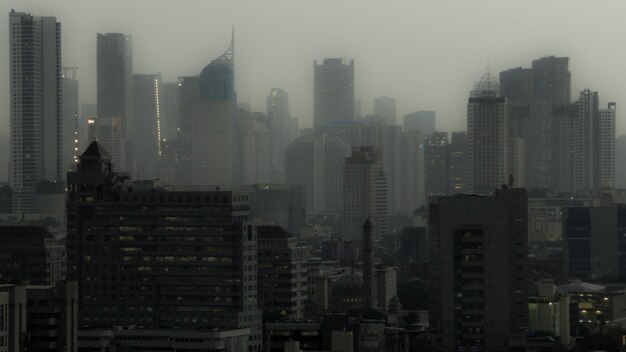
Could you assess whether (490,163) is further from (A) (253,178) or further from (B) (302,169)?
(A) (253,178)

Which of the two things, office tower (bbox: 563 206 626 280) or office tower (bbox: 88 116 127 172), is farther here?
office tower (bbox: 88 116 127 172)

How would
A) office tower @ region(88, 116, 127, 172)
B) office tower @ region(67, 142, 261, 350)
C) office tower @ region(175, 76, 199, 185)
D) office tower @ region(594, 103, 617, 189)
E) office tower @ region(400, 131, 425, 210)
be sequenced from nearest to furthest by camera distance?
office tower @ region(67, 142, 261, 350), office tower @ region(88, 116, 127, 172), office tower @ region(175, 76, 199, 185), office tower @ region(400, 131, 425, 210), office tower @ region(594, 103, 617, 189)

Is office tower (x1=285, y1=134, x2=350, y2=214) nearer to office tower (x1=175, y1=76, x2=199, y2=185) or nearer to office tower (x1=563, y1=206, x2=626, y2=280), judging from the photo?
office tower (x1=175, y1=76, x2=199, y2=185)

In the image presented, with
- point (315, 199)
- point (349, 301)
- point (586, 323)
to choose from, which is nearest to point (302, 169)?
point (315, 199)

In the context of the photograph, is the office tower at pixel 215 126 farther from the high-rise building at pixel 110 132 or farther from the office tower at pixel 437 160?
the office tower at pixel 437 160

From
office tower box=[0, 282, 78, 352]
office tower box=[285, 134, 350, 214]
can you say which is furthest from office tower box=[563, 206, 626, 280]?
office tower box=[0, 282, 78, 352]

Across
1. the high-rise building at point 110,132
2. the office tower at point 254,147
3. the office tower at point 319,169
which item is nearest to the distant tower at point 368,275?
the high-rise building at point 110,132

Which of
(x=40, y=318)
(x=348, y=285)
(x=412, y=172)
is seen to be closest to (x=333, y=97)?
(x=412, y=172)

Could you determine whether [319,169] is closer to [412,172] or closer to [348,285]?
[412,172]
